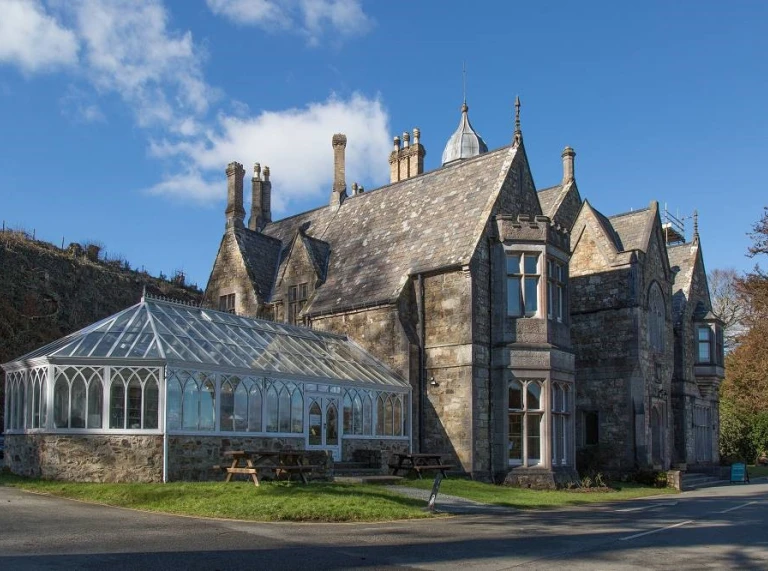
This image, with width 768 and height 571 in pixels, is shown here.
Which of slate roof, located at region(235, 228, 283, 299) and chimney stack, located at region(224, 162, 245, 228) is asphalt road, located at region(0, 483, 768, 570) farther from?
chimney stack, located at region(224, 162, 245, 228)

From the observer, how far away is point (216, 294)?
34.2 m

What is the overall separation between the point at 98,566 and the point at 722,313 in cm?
5453

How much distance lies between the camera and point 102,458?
18281 millimetres

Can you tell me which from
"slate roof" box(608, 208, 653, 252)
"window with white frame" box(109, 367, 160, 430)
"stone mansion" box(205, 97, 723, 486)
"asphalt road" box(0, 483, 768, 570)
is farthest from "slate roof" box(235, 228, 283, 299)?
"asphalt road" box(0, 483, 768, 570)

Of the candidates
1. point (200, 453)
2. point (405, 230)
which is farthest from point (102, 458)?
point (405, 230)

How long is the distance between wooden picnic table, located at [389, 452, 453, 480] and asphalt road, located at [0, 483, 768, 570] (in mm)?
6264

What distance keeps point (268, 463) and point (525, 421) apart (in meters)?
9.26

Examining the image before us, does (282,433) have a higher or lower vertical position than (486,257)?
lower

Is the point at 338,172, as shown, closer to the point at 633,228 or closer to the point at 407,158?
the point at 407,158

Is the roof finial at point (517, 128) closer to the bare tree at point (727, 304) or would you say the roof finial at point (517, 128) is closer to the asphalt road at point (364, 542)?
the asphalt road at point (364, 542)

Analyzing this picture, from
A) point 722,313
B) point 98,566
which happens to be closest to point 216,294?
point 98,566

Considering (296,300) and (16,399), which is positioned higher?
(296,300)

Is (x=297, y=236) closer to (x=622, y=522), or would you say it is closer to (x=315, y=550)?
(x=622, y=522)

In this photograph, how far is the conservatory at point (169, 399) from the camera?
1842 centimetres
